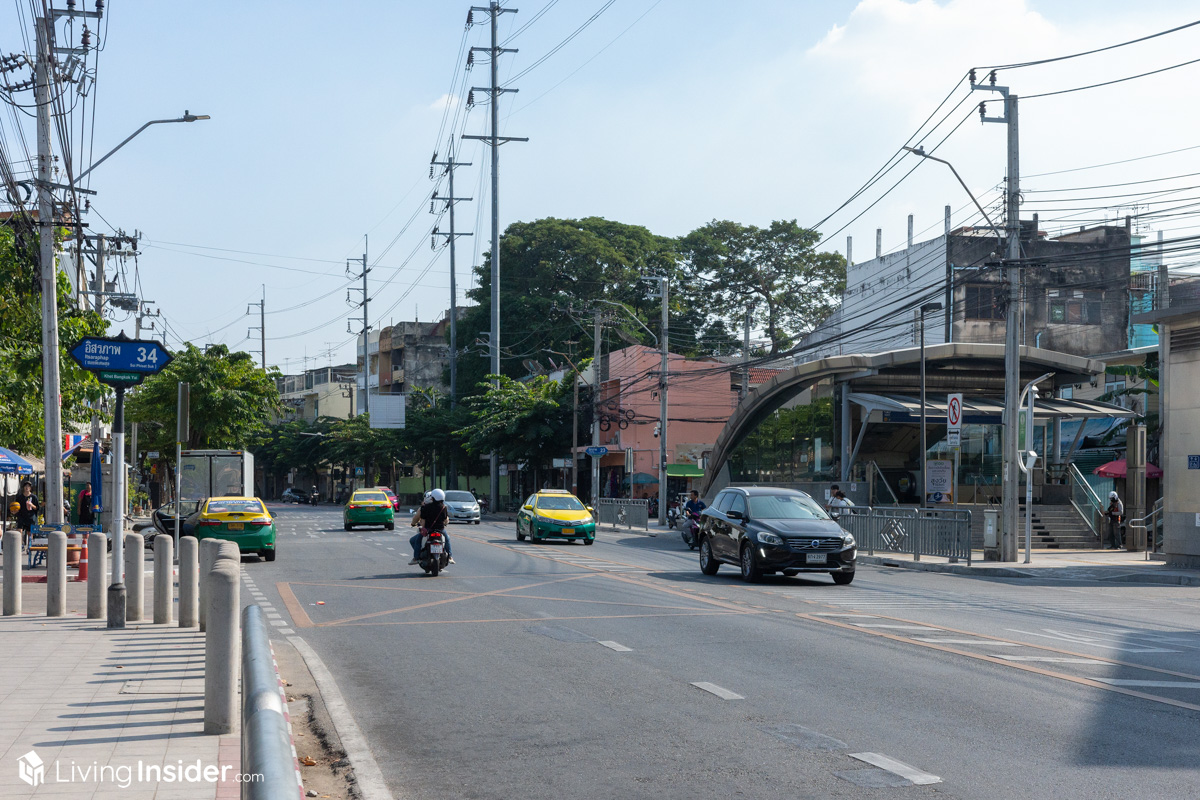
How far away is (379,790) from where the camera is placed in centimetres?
652

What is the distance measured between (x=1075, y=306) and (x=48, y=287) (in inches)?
1975

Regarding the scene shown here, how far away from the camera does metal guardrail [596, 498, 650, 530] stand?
4596cm

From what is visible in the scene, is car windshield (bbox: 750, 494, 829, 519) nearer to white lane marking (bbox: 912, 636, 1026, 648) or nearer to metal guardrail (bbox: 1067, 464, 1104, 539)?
white lane marking (bbox: 912, 636, 1026, 648)

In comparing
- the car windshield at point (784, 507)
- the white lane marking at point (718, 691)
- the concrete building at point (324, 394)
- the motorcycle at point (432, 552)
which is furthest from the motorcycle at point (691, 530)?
the concrete building at point (324, 394)

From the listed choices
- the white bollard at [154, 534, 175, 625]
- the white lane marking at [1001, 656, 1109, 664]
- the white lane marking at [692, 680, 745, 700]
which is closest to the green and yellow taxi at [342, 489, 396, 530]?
the white bollard at [154, 534, 175, 625]

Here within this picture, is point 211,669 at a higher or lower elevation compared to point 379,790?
higher

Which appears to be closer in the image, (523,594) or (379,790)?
(379,790)

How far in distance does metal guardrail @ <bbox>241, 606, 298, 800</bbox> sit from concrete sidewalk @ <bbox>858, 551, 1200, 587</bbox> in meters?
21.8

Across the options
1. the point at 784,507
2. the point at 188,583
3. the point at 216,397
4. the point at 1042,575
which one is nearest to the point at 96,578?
the point at 188,583

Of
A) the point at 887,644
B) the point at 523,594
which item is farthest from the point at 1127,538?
the point at 887,644

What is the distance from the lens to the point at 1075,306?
191 feet

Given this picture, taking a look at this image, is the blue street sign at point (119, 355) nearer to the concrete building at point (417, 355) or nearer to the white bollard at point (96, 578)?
the white bollard at point (96, 578)

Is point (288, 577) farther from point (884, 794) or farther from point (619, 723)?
point (884, 794)

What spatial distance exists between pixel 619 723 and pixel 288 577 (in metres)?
14.4
